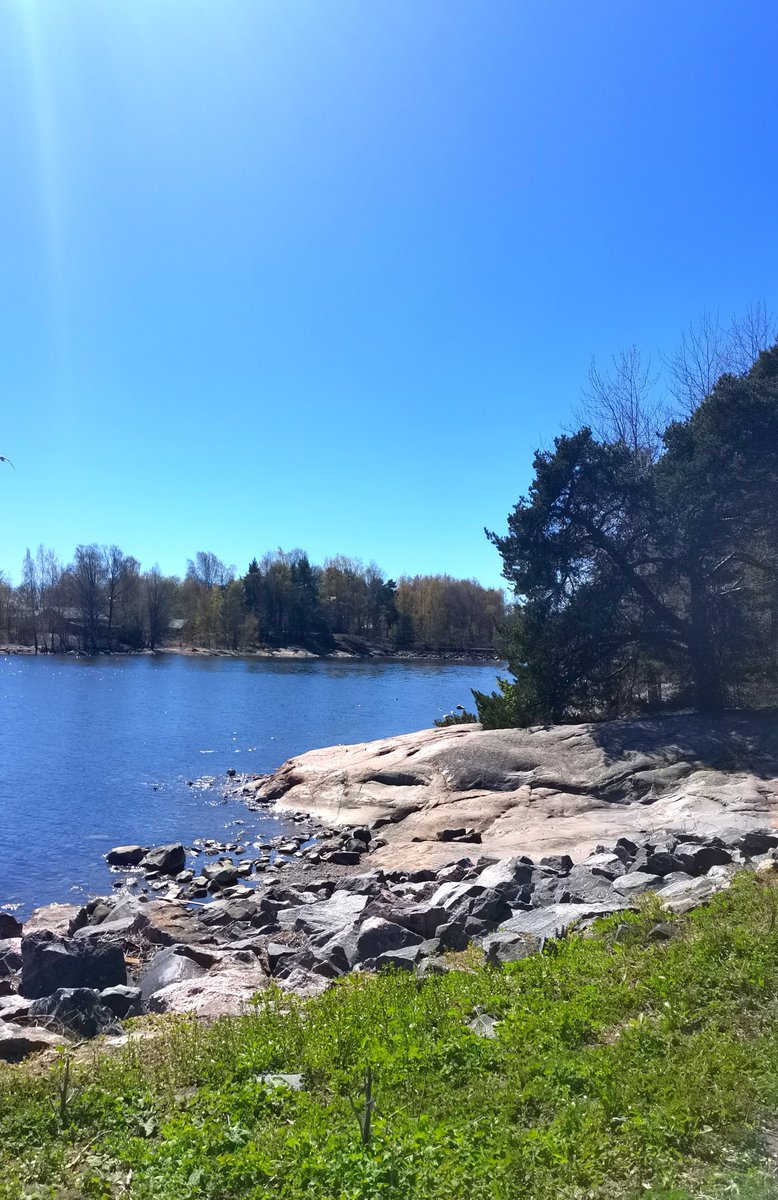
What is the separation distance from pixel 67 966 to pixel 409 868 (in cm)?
825

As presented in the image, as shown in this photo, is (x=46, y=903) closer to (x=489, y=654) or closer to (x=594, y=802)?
(x=594, y=802)

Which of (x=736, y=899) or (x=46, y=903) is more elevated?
(x=736, y=899)

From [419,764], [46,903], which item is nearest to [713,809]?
[419,764]

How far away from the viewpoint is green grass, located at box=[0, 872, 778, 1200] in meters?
4.17

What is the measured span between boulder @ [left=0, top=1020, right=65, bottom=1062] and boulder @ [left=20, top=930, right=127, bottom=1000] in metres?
2.25

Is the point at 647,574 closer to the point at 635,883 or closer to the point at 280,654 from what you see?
A: the point at 635,883

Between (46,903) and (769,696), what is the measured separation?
2126 centimetres

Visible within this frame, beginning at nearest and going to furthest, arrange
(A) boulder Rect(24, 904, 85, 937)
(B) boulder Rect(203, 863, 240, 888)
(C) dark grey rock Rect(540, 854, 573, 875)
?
1. (C) dark grey rock Rect(540, 854, 573, 875)
2. (A) boulder Rect(24, 904, 85, 937)
3. (B) boulder Rect(203, 863, 240, 888)

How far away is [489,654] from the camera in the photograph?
129 m

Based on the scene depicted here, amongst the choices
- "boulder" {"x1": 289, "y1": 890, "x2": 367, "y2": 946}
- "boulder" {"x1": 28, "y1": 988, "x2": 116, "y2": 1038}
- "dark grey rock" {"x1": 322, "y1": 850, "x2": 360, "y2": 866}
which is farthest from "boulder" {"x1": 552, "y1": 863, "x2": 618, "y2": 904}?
"dark grey rock" {"x1": 322, "y1": 850, "x2": 360, "y2": 866}

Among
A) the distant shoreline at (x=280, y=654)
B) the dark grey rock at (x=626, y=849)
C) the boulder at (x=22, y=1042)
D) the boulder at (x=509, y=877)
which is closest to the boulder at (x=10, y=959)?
the boulder at (x=22, y=1042)

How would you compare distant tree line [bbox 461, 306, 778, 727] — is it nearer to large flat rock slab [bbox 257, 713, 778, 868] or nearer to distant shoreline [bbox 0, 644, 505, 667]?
large flat rock slab [bbox 257, 713, 778, 868]

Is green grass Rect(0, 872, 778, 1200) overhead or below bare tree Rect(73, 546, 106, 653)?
below

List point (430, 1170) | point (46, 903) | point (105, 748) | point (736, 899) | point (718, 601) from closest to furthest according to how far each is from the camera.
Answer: point (430, 1170) → point (736, 899) → point (46, 903) → point (718, 601) → point (105, 748)
